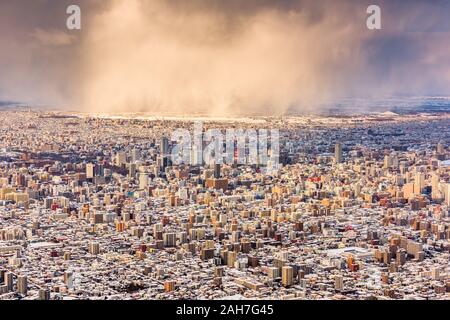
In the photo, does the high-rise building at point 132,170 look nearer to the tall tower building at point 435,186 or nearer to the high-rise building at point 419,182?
the high-rise building at point 419,182

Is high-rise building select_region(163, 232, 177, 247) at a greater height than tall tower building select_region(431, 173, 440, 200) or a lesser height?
lesser

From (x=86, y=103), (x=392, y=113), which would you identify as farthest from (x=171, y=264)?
(x=392, y=113)

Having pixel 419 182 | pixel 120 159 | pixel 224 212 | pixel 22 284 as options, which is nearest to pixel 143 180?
pixel 120 159

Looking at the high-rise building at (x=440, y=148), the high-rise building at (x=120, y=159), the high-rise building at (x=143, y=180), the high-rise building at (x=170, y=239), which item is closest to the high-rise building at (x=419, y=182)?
the high-rise building at (x=440, y=148)

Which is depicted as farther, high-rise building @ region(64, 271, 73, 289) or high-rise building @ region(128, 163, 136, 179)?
high-rise building @ region(128, 163, 136, 179)

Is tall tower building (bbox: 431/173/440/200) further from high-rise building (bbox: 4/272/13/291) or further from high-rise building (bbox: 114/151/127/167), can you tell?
high-rise building (bbox: 4/272/13/291)

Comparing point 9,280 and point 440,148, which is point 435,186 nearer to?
point 440,148

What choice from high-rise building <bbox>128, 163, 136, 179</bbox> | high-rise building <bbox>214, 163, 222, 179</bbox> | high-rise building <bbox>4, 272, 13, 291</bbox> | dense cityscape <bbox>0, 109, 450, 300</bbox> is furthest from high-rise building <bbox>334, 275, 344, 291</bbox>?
high-rise building <bbox>4, 272, 13, 291</bbox>
